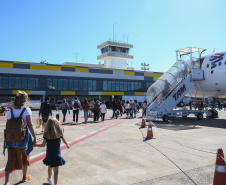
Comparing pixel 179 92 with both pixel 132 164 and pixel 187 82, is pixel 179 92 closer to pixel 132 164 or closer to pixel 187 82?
pixel 187 82

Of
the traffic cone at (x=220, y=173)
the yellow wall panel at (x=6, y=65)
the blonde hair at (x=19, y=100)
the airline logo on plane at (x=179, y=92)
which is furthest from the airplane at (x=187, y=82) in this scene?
the yellow wall panel at (x=6, y=65)

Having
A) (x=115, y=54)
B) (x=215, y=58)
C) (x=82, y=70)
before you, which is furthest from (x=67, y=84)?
(x=215, y=58)

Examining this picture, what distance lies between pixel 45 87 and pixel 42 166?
119 ft

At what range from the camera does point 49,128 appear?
13.2ft

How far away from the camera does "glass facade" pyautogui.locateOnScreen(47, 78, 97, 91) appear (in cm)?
4056

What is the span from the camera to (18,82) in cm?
3784

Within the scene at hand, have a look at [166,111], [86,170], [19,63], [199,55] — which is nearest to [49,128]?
[86,170]

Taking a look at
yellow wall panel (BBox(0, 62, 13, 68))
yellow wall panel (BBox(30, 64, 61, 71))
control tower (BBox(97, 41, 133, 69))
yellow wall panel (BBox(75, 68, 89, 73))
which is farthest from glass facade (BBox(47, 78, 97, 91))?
control tower (BBox(97, 41, 133, 69))

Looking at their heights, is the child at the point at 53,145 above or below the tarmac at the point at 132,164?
above

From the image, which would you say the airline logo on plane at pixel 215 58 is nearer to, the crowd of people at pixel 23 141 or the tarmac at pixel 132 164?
the tarmac at pixel 132 164

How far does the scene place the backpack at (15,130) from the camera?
4047 millimetres

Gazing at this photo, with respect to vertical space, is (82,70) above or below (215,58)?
above

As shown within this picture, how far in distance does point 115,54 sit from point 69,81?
19014 mm

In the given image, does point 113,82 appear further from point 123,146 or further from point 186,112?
point 123,146
